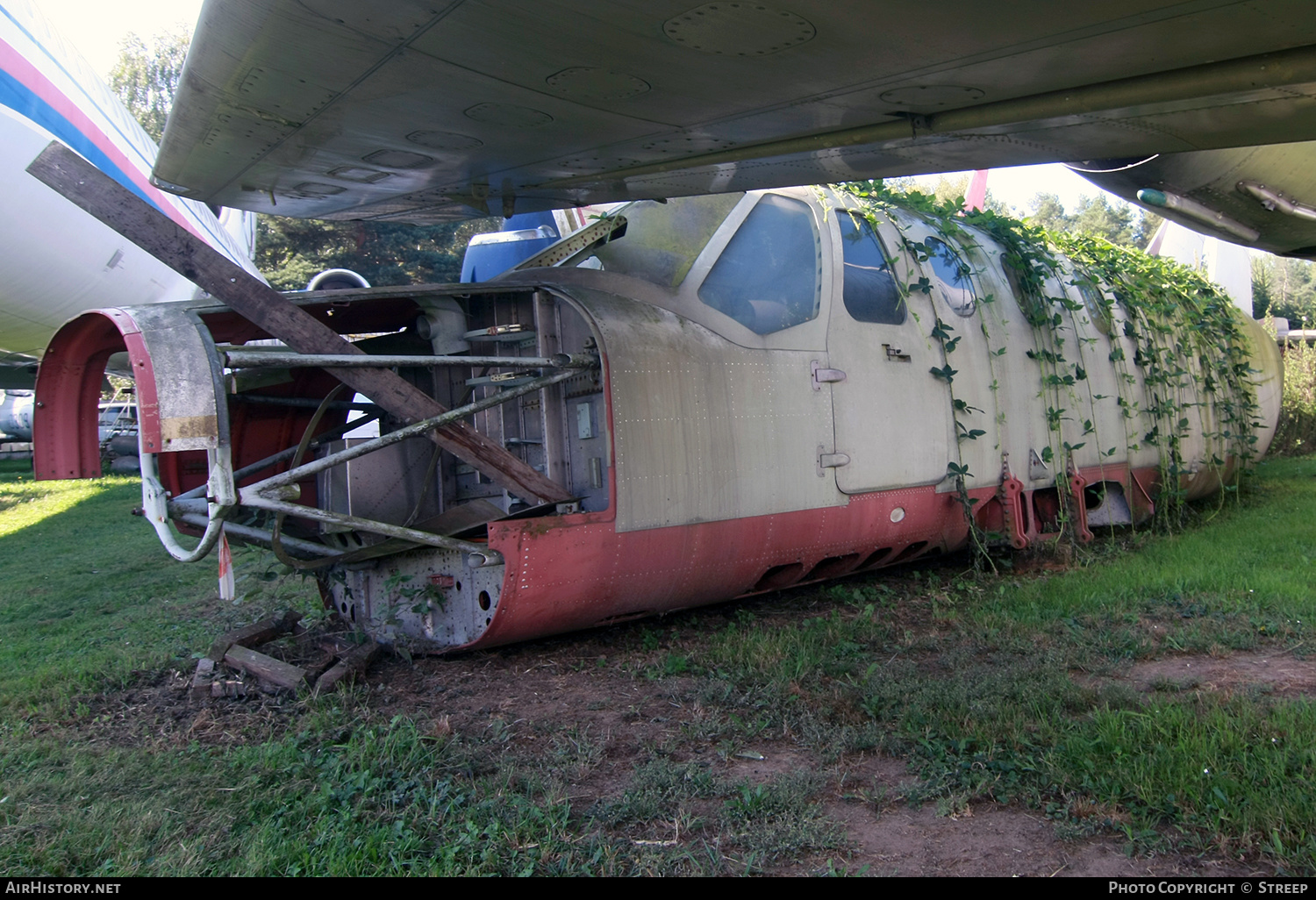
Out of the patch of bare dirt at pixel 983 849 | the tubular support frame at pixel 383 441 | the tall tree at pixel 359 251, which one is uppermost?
the tall tree at pixel 359 251

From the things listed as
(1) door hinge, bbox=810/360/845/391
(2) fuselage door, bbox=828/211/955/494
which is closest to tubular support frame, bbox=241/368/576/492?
(1) door hinge, bbox=810/360/845/391

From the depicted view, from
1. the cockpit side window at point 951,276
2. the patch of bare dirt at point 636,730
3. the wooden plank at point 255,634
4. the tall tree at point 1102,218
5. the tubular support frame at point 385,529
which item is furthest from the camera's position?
the tall tree at point 1102,218

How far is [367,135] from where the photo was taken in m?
3.83

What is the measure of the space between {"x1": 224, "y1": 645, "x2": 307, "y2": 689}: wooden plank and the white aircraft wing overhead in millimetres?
2500

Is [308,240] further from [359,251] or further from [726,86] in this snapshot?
[726,86]

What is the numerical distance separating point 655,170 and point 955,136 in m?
1.43

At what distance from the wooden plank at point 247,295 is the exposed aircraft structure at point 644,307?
2cm

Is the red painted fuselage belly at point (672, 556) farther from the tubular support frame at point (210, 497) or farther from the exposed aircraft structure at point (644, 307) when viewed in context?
the tubular support frame at point (210, 497)

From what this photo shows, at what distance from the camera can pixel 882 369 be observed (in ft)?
18.9

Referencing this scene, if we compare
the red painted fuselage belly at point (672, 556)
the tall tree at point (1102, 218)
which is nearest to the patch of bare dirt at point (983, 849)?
the red painted fuselage belly at point (672, 556)

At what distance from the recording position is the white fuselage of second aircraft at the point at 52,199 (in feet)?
30.8

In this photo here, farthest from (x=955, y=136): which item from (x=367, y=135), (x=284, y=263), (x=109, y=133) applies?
(x=284, y=263)

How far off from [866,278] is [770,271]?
82 cm

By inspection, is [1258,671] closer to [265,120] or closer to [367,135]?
[367,135]
